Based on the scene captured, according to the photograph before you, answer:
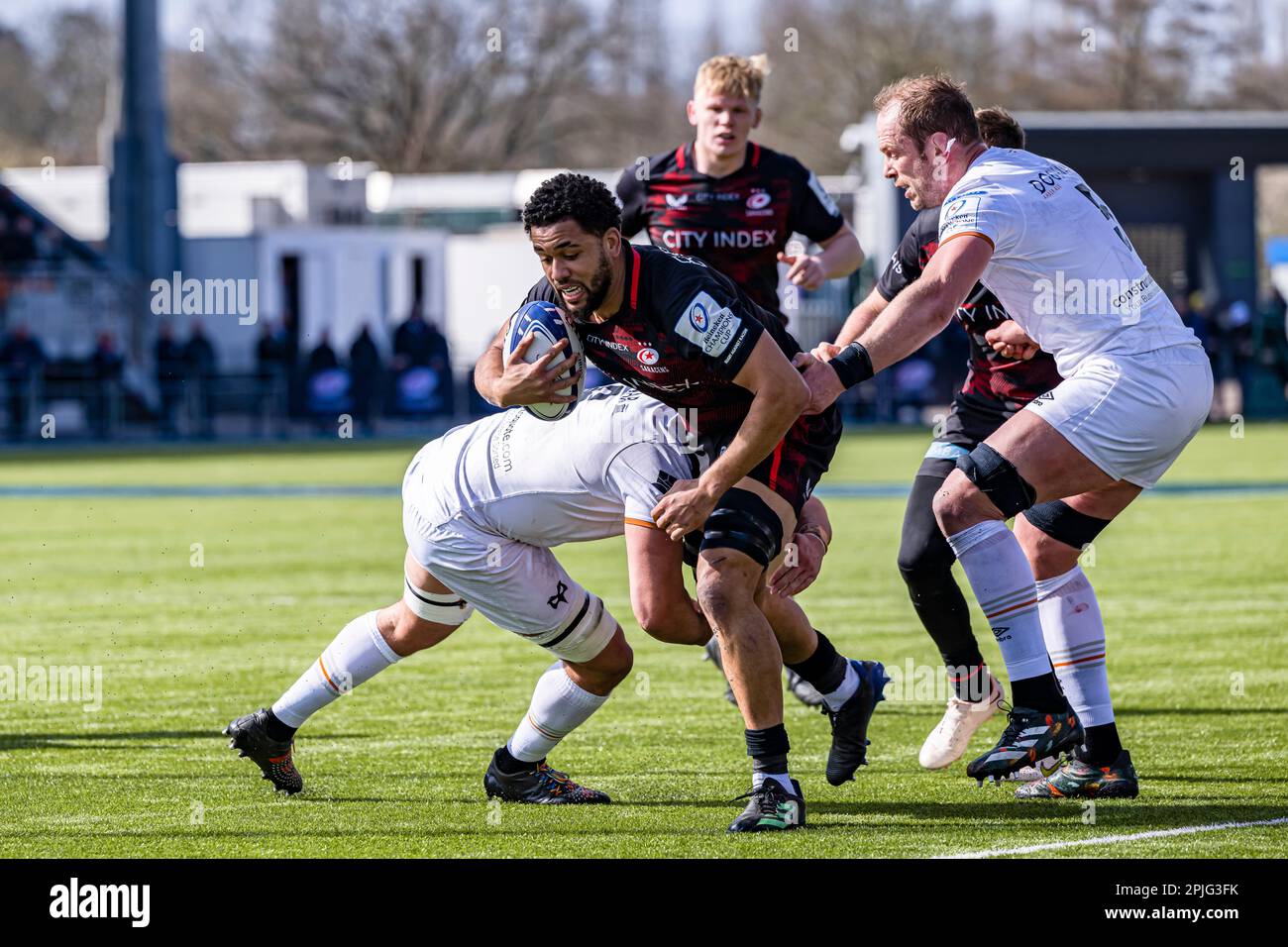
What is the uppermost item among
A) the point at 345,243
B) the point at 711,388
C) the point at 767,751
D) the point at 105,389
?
the point at 345,243

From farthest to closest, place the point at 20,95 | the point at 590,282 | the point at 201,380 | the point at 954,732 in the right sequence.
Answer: the point at 20,95 → the point at 201,380 → the point at 954,732 → the point at 590,282

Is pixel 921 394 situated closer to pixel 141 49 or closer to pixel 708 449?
pixel 141 49

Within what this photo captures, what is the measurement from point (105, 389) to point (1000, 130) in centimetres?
2587

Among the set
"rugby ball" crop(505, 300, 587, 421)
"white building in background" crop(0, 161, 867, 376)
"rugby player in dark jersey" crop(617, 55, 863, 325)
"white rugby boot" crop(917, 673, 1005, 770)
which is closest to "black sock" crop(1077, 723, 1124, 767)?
"white rugby boot" crop(917, 673, 1005, 770)

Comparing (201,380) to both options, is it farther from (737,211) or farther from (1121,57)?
(1121,57)

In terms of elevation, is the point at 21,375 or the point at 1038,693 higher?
the point at 21,375

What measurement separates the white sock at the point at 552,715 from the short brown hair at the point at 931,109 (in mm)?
2068

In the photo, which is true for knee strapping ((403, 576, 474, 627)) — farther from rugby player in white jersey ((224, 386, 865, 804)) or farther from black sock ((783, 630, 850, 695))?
black sock ((783, 630, 850, 695))

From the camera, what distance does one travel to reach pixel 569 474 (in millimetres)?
6000

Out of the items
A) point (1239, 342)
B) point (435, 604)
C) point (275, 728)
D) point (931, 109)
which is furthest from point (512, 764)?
point (1239, 342)

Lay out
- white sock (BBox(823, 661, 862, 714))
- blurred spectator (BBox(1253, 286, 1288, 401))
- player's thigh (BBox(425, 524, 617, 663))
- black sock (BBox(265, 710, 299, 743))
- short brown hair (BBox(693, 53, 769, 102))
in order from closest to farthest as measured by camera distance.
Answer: player's thigh (BBox(425, 524, 617, 663))
black sock (BBox(265, 710, 299, 743))
white sock (BBox(823, 661, 862, 714))
short brown hair (BBox(693, 53, 769, 102))
blurred spectator (BBox(1253, 286, 1288, 401))

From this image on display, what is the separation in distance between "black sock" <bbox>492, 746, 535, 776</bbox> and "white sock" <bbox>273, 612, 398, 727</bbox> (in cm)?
48

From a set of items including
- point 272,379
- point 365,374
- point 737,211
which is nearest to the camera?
point 737,211

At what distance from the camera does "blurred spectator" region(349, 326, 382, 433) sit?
31.2m
